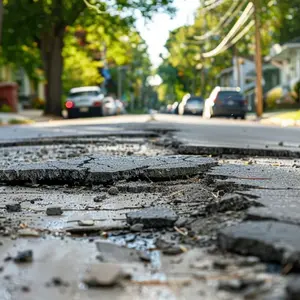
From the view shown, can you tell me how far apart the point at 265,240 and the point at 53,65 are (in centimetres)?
2987

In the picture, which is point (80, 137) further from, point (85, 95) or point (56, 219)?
point (85, 95)

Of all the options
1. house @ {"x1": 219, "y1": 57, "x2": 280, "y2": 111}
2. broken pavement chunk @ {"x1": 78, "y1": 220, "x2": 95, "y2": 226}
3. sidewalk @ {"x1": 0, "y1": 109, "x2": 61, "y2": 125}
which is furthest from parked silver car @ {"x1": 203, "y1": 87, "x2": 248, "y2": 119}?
broken pavement chunk @ {"x1": 78, "y1": 220, "x2": 95, "y2": 226}

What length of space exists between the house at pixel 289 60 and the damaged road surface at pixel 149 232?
35312mm

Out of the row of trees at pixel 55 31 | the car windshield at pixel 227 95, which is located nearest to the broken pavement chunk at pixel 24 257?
the row of trees at pixel 55 31

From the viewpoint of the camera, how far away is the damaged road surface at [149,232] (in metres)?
2.12

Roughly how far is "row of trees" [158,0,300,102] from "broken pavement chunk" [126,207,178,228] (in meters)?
23.2

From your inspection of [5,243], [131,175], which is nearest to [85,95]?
[131,175]

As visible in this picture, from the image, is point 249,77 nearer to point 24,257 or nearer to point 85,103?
point 85,103

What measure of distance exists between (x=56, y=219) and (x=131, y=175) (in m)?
1.48

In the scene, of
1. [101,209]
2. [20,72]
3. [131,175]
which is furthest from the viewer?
[20,72]

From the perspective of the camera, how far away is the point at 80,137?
Result: 1089cm

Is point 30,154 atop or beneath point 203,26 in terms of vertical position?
beneath

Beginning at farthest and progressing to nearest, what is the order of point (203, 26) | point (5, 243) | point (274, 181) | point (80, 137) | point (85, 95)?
point (203, 26) < point (85, 95) < point (80, 137) < point (274, 181) < point (5, 243)

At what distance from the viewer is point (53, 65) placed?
103ft
